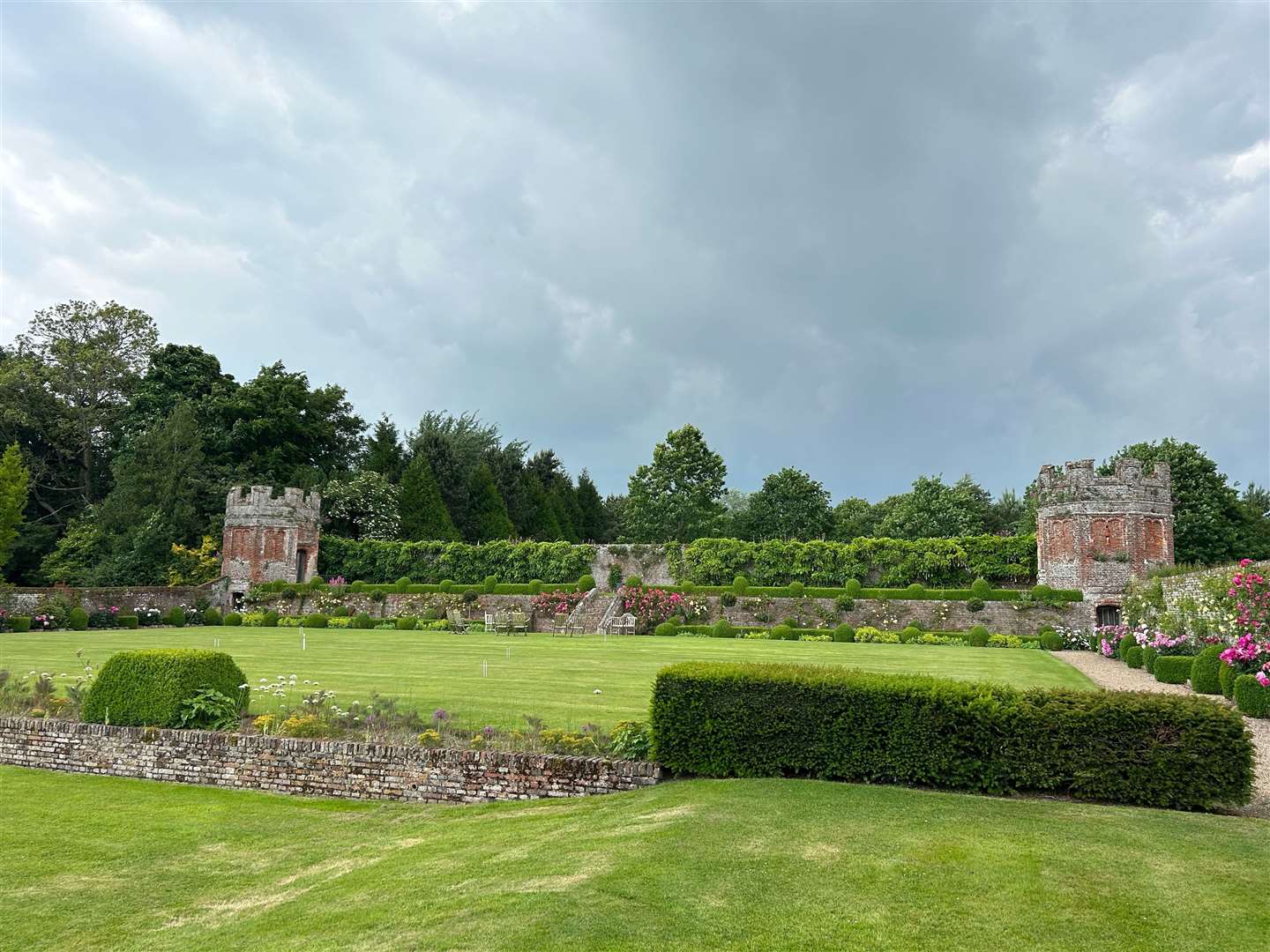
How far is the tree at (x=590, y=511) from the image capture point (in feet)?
197

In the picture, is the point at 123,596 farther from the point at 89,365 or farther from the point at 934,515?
the point at 934,515

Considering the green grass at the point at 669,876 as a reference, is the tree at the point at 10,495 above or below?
above

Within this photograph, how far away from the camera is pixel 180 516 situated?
37594 mm

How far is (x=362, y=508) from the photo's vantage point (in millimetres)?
42469

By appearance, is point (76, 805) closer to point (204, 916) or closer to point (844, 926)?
point (204, 916)

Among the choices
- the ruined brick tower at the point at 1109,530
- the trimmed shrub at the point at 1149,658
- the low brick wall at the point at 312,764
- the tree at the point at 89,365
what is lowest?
the low brick wall at the point at 312,764

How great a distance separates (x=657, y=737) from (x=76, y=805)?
5.90 m

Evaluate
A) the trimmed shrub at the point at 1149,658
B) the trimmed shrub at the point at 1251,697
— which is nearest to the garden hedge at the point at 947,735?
the trimmed shrub at the point at 1251,697

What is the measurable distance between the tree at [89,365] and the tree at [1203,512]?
1962 inches

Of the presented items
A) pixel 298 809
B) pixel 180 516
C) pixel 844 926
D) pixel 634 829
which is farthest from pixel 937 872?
pixel 180 516

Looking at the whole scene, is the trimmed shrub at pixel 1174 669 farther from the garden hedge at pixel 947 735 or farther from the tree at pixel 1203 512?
the tree at pixel 1203 512

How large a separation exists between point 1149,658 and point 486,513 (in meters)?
37.2

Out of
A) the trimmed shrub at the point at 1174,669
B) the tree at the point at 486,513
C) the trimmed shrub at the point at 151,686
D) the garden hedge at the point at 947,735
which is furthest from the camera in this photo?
the tree at the point at 486,513

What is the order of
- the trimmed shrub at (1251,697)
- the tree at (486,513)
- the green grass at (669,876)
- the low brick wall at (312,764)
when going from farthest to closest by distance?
the tree at (486,513), the trimmed shrub at (1251,697), the low brick wall at (312,764), the green grass at (669,876)
